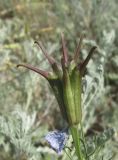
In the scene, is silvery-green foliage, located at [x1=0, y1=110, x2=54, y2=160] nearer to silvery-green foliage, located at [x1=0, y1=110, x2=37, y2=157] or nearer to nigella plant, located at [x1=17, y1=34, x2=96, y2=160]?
silvery-green foliage, located at [x1=0, y1=110, x2=37, y2=157]

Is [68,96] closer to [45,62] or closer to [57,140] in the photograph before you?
[57,140]

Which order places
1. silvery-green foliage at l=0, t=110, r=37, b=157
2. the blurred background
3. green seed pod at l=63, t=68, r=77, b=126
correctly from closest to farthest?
green seed pod at l=63, t=68, r=77, b=126
silvery-green foliage at l=0, t=110, r=37, b=157
the blurred background

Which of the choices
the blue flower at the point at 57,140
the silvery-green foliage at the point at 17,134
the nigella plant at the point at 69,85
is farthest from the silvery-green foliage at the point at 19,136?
the nigella plant at the point at 69,85

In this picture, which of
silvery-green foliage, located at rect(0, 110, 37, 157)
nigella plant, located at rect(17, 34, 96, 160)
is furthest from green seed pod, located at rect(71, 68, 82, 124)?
silvery-green foliage, located at rect(0, 110, 37, 157)

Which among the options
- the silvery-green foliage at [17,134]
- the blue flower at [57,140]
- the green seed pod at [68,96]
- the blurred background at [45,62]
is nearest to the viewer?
the green seed pod at [68,96]

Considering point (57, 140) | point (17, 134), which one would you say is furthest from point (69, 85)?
point (17, 134)

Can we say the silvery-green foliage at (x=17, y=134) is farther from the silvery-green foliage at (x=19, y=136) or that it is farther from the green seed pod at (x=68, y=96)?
the green seed pod at (x=68, y=96)
